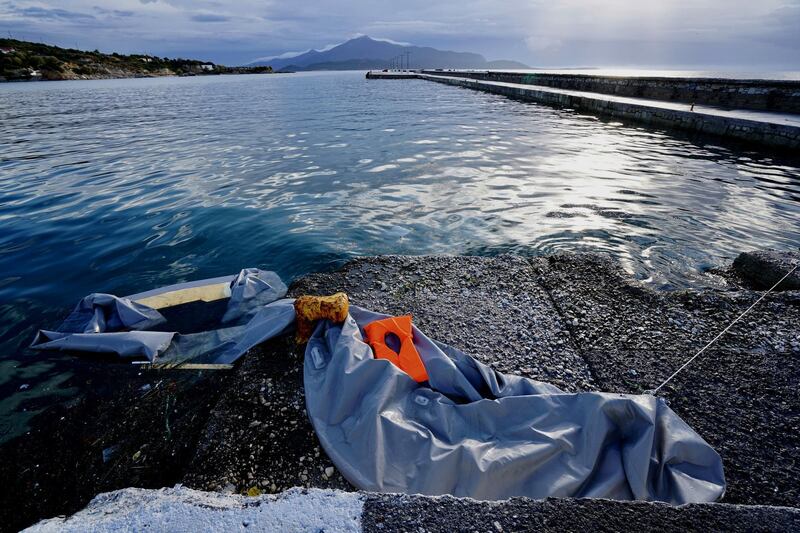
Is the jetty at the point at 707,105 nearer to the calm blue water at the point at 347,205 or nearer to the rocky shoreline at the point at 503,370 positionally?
the calm blue water at the point at 347,205

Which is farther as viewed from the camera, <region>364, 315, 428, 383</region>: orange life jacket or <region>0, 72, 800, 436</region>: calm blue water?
<region>0, 72, 800, 436</region>: calm blue water

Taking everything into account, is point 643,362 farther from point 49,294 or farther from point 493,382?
point 49,294

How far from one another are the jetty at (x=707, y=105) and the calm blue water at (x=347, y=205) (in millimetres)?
1148

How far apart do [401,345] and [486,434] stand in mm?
1078

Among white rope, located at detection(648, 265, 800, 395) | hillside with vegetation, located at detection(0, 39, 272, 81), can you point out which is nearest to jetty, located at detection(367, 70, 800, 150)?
white rope, located at detection(648, 265, 800, 395)

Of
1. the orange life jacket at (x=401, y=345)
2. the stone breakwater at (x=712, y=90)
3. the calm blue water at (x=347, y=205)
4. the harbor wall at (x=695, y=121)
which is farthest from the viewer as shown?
the stone breakwater at (x=712, y=90)

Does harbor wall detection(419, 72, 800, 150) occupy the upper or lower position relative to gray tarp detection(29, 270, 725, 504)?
upper

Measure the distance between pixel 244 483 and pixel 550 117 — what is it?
2780 cm

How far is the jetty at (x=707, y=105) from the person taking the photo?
598 inches

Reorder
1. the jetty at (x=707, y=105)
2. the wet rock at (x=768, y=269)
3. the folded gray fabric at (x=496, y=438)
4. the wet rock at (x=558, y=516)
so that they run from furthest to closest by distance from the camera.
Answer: the jetty at (x=707, y=105) < the wet rock at (x=768, y=269) < the folded gray fabric at (x=496, y=438) < the wet rock at (x=558, y=516)

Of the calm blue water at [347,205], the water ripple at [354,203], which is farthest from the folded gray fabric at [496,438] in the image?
the water ripple at [354,203]

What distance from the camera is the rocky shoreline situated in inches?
75.2

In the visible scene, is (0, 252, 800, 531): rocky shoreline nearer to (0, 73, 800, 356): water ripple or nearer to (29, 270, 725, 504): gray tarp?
(29, 270, 725, 504): gray tarp

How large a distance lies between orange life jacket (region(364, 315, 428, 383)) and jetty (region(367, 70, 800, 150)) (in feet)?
58.6
